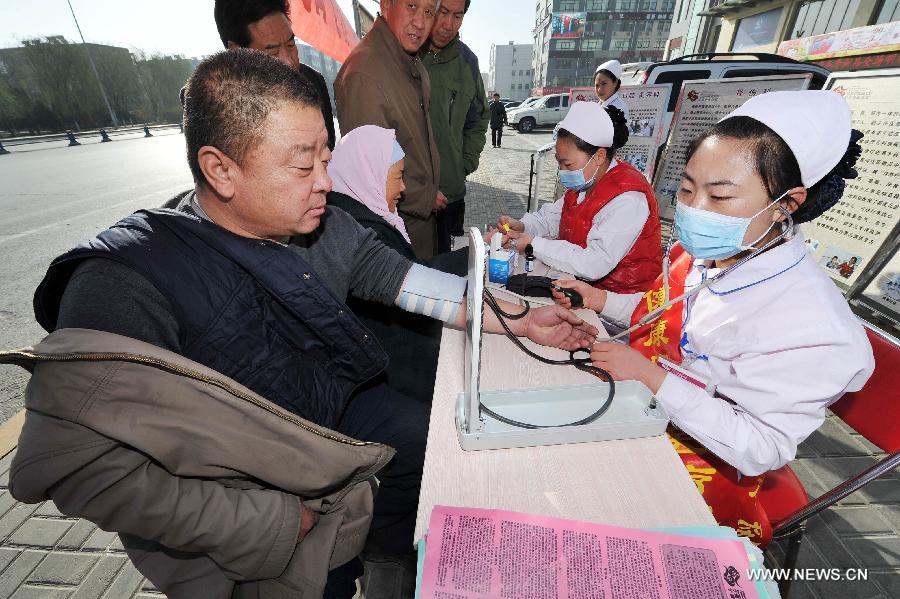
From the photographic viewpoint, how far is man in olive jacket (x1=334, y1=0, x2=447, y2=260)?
2473mm

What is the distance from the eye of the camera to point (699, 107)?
14.8ft

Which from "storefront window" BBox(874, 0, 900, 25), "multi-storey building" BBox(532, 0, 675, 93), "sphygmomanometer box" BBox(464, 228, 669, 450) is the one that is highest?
"multi-storey building" BBox(532, 0, 675, 93)

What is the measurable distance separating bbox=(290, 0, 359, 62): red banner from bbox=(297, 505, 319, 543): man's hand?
5.27 metres

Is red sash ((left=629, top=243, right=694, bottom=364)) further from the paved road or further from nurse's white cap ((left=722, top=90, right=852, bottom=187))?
the paved road

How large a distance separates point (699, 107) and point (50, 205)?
428 inches

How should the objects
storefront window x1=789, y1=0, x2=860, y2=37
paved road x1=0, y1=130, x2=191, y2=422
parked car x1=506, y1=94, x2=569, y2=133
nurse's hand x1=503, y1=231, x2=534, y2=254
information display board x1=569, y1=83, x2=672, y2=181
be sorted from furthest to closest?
1. parked car x1=506, y1=94, x2=569, y2=133
2. storefront window x1=789, y1=0, x2=860, y2=37
3. information display board x1=569, y1=83, x2=672, y2=181
4. paved road x1=0, y1=130, x2=191, y2=422
5. nurse's hand x1=503, y1=231, x2=534, y2=254

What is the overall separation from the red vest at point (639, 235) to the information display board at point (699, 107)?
70.1 inches

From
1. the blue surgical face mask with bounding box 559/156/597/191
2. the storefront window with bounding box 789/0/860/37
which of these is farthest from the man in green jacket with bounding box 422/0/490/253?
the storefront window with bounding box 789/0/860/37

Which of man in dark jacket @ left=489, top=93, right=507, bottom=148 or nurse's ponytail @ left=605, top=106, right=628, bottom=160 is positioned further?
man in dark jacket @ left=489, top=93, right=507, bottom=148

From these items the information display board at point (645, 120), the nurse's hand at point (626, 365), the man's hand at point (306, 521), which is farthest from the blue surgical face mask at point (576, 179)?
the information display board at point (645, 120)

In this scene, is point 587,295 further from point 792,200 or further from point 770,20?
point 770,20

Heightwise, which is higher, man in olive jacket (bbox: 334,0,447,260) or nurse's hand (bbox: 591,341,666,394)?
man in olive jacket (bbox: 334,0,447,260)

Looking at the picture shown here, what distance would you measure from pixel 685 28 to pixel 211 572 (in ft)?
101

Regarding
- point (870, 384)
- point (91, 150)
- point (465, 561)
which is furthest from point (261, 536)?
point (91, 150)
